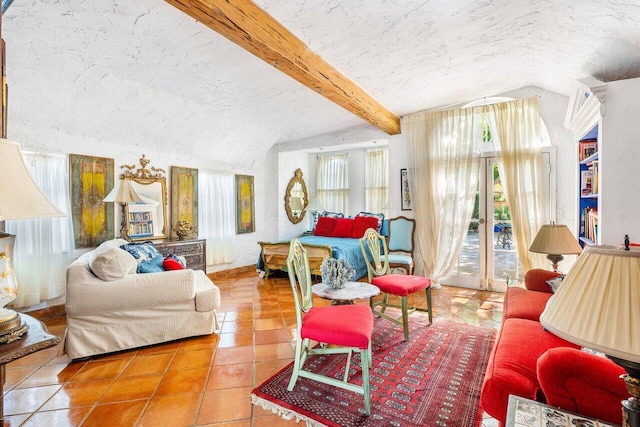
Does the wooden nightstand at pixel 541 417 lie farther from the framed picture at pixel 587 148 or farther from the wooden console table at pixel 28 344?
the framed picture at pixel 587 148

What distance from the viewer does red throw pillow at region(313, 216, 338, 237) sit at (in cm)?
611

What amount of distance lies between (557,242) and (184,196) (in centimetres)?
481

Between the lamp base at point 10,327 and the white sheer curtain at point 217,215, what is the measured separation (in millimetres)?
4037

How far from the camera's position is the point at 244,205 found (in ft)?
19.5

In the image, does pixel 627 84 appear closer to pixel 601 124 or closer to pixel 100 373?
pixel 601 124

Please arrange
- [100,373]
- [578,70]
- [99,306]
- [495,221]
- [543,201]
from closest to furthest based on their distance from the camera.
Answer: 1. [100,373]
2. [99,306]
3. [578,70]
4. [543,201]
5. [495,221]

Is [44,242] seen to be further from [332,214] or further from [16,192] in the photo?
[332,214]

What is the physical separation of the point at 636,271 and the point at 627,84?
252 cm

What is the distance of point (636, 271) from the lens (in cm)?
65

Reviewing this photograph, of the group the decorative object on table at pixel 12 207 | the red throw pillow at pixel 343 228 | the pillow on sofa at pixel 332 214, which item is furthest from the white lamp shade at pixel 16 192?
the pillow on sofa at pixel 332 214

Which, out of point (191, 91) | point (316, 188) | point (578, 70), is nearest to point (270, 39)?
point (191, 91)

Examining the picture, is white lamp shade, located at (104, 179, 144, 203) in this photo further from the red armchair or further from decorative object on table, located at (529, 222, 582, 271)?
decorative object on table, located at (529, 222, 582, 271)

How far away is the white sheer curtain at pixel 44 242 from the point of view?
10.8ft

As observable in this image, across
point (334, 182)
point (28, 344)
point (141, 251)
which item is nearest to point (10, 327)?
point (28, 344)
